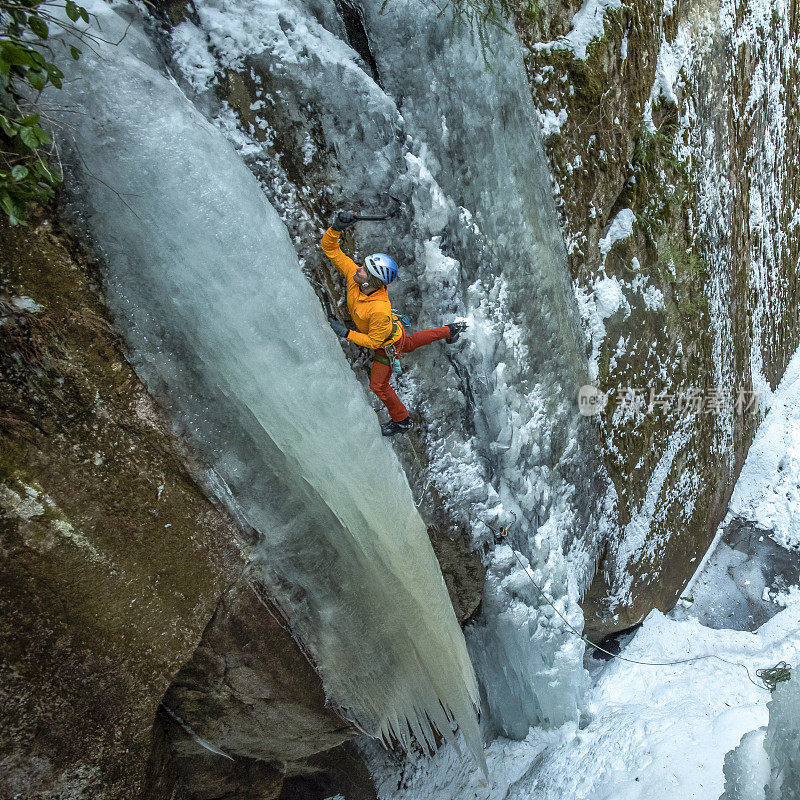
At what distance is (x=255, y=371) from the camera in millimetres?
2404

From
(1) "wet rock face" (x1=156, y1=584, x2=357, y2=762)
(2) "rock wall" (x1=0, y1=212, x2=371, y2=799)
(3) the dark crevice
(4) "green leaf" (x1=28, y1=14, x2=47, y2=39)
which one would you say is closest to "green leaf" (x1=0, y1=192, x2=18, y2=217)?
(2) "rock wall" (x1=0, y1=212, x2=371, y2=799)

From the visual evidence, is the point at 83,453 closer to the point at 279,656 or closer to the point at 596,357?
the point at 279,656

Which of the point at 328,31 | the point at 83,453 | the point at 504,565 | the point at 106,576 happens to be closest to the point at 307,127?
the point at 328,31

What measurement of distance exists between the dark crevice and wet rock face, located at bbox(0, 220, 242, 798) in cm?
150

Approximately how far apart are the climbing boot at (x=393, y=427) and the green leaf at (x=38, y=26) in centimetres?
190

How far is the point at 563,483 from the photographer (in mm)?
3510

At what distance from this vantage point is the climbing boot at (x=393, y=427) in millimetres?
2740

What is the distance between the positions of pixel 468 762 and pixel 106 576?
3014 millimetres

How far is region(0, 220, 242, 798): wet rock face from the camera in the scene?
81.6 inches


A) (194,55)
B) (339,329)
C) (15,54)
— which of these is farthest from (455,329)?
(15,54)

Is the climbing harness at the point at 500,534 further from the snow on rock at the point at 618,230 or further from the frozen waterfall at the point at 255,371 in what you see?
the snow on rock at the point at 618,230

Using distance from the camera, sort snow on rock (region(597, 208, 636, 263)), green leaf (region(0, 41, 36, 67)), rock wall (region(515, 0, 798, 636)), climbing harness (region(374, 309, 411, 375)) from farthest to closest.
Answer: snow on rock (region(597, 208, 636, 263)), rock wall (region(515, 0, 798, 636)), climbing harness (region(374, 309, 411, 375)), green leaf (region(0, 41, 36, 67))

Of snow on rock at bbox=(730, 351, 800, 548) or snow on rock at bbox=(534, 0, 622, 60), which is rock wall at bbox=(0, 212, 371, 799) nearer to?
snow on rock at bbox=(534, 0, 622, 60)

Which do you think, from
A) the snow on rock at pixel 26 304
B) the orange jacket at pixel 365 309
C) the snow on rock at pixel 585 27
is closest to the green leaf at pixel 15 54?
the snow on rock at pixel 26 304
